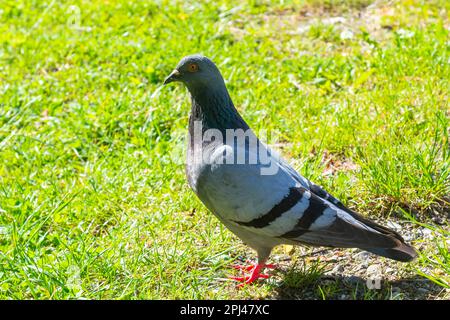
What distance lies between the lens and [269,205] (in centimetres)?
374

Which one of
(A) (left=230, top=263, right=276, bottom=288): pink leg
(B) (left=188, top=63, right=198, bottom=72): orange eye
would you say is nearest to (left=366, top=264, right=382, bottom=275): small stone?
(A) (left=230, top=263, right=276, bottom=288): pink leg

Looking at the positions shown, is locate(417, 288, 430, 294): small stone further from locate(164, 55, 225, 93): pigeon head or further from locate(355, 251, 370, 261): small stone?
locate(164, 55, 225, 93): pigeon head

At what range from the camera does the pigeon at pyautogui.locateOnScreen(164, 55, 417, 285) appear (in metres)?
3.72

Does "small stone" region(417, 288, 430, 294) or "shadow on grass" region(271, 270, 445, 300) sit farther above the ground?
"shadow on grass" region(271, 270, 445, 300)

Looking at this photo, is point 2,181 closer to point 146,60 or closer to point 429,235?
point 146,60

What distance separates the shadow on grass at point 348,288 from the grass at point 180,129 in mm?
13

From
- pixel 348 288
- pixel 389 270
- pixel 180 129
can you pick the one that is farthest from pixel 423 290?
pixel 180 129

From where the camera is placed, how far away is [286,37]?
23.1ft

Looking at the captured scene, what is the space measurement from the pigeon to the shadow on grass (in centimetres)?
22

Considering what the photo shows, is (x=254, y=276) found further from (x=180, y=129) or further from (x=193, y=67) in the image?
(x=180, y=129)

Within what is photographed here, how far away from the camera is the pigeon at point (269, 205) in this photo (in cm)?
372

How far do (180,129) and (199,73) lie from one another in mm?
1635

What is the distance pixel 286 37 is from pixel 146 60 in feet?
4.93
